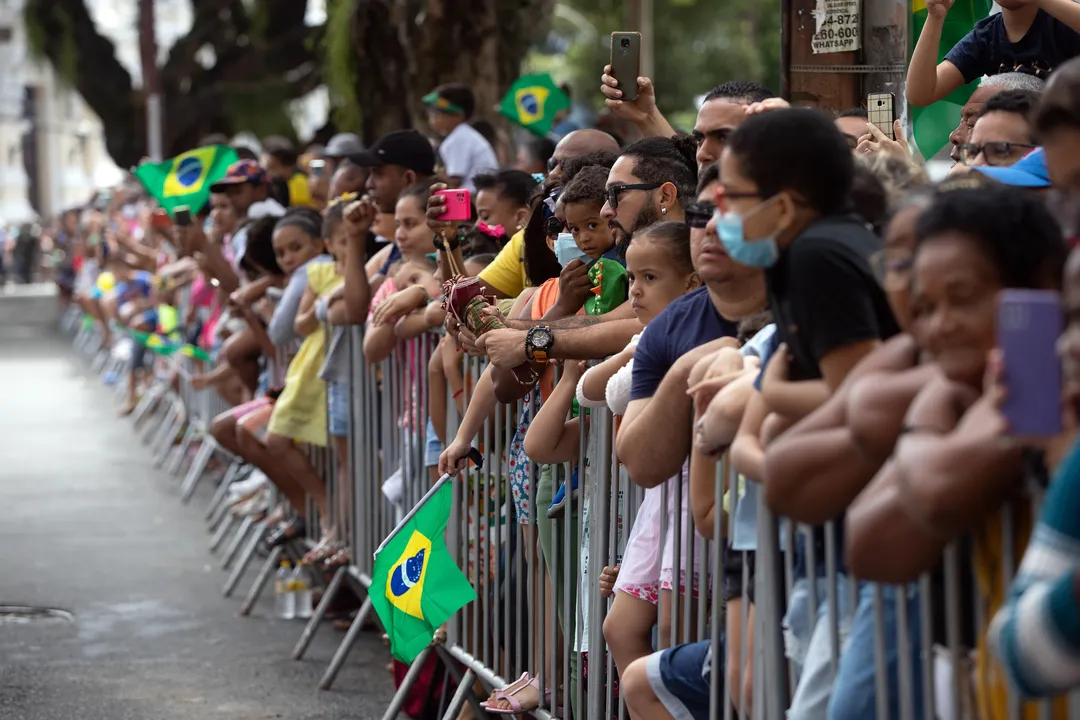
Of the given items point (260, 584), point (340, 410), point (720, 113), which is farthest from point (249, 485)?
point (720, 113)

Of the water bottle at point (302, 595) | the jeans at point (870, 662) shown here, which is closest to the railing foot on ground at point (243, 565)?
the water bottle at point (302, 595)

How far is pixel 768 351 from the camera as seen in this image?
396 centimetres

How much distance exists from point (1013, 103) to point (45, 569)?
7516 millimetres

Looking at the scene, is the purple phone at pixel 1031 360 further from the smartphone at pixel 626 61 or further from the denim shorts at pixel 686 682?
the smartphone at pixel 626 61

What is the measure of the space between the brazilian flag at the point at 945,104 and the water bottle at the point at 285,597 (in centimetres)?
409

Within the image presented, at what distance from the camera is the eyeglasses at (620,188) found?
17.7 ft

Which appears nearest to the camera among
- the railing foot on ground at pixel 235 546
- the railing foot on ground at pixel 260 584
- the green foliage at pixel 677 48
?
the railing foot on ground at pixel 260 584

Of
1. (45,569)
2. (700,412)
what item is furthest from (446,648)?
(45,569)

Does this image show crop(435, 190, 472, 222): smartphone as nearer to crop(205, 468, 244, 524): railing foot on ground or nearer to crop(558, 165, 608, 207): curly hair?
crop(558, 165, 608, 207): curly hair

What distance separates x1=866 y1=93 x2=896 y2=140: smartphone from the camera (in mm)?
5660

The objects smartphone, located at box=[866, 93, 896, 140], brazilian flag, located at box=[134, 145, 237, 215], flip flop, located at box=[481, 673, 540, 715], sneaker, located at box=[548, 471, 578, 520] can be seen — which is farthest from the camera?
brazilian flag, located at box=[134, 145, 237, 215]

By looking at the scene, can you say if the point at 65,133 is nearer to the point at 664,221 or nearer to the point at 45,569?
the point at 45,569

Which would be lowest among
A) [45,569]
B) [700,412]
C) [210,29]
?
[45,569]

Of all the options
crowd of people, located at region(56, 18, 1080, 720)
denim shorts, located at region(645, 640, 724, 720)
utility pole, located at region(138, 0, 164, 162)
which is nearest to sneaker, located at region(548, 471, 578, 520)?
crowd of people, located at region(56, 18, 1080, 720)
